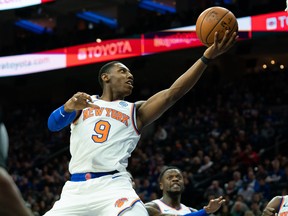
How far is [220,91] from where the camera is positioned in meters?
18.9

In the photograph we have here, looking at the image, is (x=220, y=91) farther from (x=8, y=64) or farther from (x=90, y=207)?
(x=90, y=207)

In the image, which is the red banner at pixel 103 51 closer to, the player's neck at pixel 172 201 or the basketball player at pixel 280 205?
the player's neck at pixel 172 201

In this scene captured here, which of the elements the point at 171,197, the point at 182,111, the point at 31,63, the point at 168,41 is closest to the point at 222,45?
the point at 171,197

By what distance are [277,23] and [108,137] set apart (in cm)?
904

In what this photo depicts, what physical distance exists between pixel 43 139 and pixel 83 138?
1574 cm

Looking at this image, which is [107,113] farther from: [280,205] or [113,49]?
[113,49]

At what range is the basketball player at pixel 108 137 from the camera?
4906mm

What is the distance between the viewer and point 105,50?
16312mm

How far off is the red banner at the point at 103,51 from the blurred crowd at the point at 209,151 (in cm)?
235

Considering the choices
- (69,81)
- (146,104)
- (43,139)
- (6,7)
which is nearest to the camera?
(146,104)

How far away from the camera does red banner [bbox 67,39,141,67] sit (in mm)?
16031

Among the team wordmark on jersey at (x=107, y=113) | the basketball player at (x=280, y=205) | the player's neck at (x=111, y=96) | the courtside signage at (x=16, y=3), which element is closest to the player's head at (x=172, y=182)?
the basketball player at (x=280, y=205)

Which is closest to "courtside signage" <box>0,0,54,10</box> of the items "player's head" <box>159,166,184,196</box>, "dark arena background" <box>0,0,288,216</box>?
"dark arena background" <box>0,0,288,216</box>

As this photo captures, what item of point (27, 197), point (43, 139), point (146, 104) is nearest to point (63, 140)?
point (43, 139)
